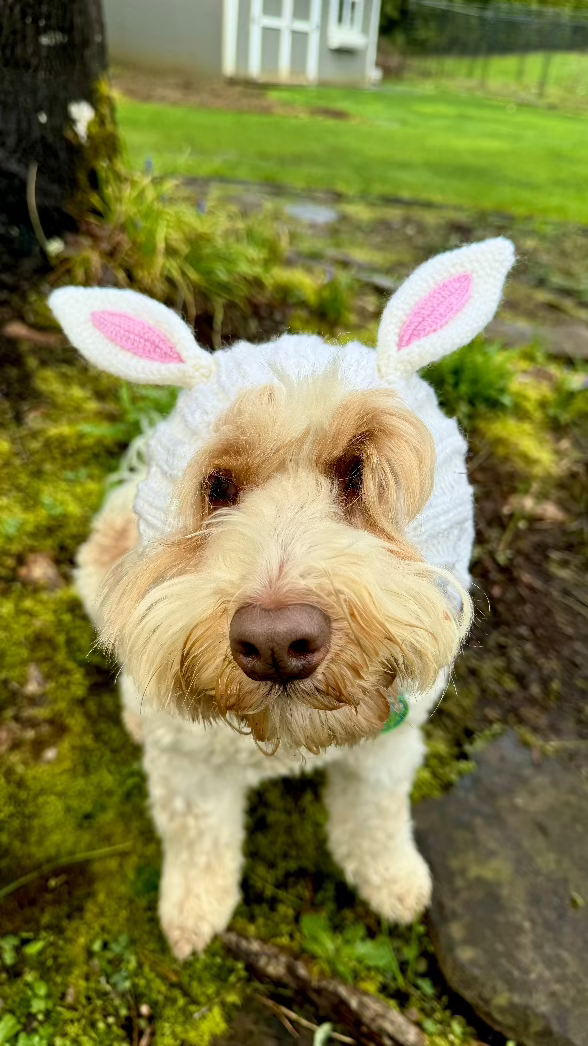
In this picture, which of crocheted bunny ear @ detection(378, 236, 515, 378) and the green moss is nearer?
crocheted bunny ear @ detection(378, 236, 515, 378)

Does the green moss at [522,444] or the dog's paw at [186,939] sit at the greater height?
the green moss at [522,444]

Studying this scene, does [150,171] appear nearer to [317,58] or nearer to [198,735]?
[198,735]

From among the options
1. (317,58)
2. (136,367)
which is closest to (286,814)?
(136,367)

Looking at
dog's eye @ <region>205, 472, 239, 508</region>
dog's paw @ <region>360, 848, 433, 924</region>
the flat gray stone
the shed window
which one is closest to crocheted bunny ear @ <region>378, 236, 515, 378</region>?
dog's eye @ <region>205, 472, 239, 508</region>

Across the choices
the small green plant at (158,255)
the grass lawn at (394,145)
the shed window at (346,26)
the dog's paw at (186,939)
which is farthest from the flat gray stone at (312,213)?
the dog's paw at (186,939)

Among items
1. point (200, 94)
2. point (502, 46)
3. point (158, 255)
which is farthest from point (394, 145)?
point (158, 255)

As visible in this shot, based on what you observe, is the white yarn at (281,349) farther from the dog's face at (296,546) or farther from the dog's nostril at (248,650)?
the dog's nostril at (248,650)

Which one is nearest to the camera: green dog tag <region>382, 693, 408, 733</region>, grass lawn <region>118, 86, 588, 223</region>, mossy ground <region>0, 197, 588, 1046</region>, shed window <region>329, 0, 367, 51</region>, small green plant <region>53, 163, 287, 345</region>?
green dog tag <region>382, 693, 408, 733</region>

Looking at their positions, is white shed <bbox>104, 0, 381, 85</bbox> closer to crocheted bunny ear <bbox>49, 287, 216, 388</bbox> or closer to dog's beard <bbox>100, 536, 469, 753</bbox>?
crocheted bunny ear <bbox>49, 287, 216, 388</bbox>
